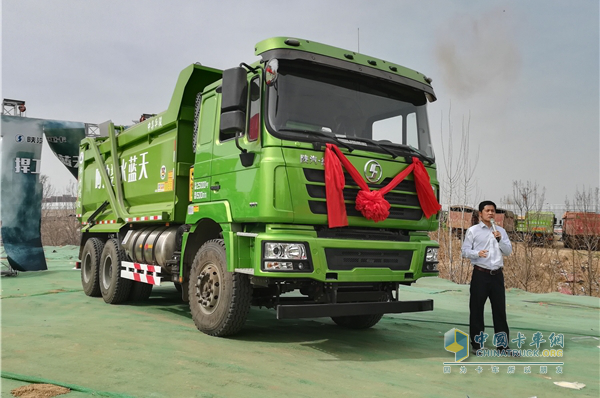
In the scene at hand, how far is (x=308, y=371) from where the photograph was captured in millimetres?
4258

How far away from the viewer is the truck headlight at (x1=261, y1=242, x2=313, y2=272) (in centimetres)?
470

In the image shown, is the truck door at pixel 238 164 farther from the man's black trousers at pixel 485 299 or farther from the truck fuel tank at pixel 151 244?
the man's black trousers at pixel 485 299

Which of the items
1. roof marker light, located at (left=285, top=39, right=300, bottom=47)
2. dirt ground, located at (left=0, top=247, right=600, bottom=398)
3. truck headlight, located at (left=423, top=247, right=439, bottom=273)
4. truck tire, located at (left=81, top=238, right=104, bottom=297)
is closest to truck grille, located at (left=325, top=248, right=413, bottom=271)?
truck headlight, located at (left=423, top=247, right=439, bottom=273)

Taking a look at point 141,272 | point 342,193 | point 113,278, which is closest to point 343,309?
point 342,193

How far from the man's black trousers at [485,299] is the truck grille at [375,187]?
0.91 meters

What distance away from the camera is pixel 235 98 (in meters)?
4.95

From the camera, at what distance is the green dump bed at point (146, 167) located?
6.68m

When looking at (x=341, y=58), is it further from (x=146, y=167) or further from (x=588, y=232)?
(x=588, y=232)

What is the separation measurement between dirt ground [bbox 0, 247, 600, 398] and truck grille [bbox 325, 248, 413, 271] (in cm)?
85

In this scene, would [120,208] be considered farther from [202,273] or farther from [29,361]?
[29,361]

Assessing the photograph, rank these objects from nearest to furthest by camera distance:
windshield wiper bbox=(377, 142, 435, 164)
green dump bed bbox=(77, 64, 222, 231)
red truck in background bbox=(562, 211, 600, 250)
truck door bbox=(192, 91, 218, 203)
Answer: windshield wiper bbox=(377, 142, 435, 164) < truck door bbox=(192, 91, 218, 203) < green dump bed bbox=(77, 64, 222, 231) < red truck in background bbox=(562, 211, 600, 250)

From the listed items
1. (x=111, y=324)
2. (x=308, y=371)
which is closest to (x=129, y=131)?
(x=111, y=324)

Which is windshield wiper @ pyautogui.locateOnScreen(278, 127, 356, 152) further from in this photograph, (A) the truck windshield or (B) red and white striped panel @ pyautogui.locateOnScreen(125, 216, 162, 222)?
(B) red and white striped panel @ pyautogui.locateOnScreen(125, 216, 162, 222)

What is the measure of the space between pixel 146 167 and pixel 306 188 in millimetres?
3667
